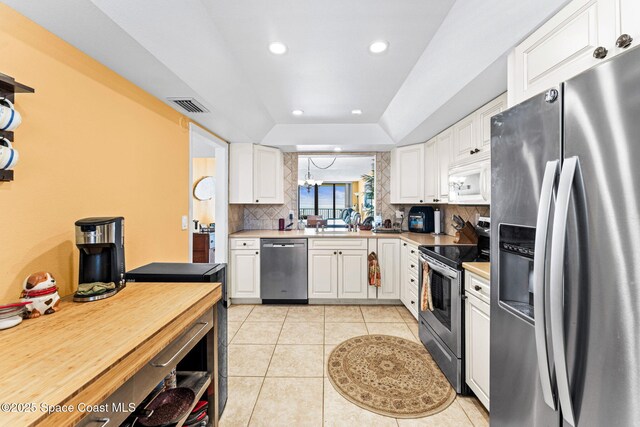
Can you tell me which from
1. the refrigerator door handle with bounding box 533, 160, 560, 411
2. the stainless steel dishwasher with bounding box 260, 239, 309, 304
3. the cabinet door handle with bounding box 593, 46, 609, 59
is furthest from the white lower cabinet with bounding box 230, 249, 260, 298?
the cabinet door handle with bounding box 593, 46, 609, 59

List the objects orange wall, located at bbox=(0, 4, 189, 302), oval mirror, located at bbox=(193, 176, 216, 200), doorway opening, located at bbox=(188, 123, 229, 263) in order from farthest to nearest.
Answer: oval mirror, located at bbox=(193, 176, 216, 200) → doorway opening, located at bbox=(188, 123, 229, 263) → orange wall, located at bbox=(0, 4, 189, 302)

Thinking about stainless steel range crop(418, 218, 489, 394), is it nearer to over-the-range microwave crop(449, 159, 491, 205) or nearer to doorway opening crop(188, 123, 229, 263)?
over-the-range microwave crop(449, 159, 491, 205)

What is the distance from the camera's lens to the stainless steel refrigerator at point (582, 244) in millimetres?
706

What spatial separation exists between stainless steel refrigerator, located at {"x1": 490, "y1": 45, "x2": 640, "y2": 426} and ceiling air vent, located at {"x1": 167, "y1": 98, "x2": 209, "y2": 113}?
7.15 feet

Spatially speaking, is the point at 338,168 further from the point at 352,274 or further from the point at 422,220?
the point at 352,274

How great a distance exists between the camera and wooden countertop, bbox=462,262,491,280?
1.56 meters

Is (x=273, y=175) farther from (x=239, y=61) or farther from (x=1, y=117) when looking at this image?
(x=1, y=117)

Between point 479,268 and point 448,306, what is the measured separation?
0.51 metres

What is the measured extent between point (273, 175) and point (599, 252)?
3510 mm

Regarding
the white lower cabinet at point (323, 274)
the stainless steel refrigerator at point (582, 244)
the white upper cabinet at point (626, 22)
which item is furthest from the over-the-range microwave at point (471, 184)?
the white lower cabinet at point (323, 274)

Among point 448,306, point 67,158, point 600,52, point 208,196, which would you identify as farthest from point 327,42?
point 208,196

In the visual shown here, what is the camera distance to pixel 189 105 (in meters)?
2.15

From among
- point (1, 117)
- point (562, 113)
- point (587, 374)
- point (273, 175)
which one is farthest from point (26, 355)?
point (273, 175)

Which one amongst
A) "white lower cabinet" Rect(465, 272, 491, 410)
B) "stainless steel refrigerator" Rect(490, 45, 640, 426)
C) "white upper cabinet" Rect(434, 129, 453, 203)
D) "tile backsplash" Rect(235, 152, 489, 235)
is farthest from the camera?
"tile backsplash" Rect(235, 152, 489, 235)
